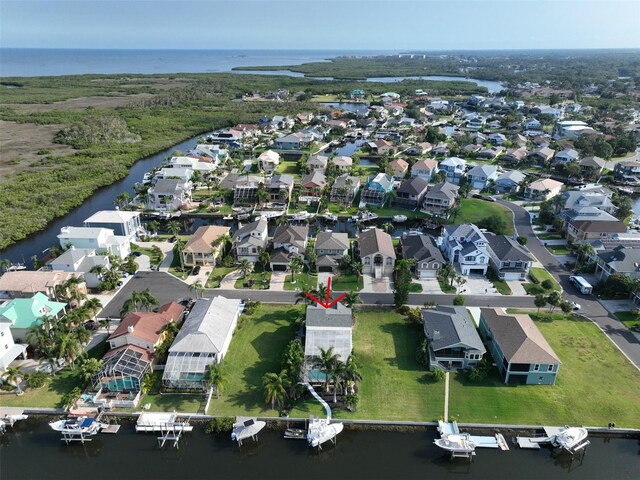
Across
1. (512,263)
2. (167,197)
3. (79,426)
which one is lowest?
(79,426)

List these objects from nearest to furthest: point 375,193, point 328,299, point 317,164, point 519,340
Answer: point 519,340, point 328,299, point 375,193, point 317,164

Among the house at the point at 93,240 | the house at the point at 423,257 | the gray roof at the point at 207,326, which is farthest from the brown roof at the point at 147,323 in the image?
the house at the point at 423,257

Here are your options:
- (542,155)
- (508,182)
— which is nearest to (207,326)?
(508,182)

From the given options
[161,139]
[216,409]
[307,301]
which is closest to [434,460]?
[216,409]

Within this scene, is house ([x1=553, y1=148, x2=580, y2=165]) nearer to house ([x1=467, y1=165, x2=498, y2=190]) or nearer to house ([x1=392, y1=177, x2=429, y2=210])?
house ([x1=467, y1=165, x2=498, y2=190])

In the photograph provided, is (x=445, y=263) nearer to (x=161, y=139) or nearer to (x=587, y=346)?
(x=587, y=346)

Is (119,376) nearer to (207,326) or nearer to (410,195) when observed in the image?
(207,326)

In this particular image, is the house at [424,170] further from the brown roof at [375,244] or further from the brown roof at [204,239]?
the brown roof at [204,239]
